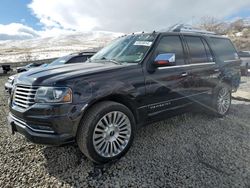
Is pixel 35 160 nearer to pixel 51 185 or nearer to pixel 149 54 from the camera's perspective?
pixel 51 185

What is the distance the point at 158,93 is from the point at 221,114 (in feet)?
7.26

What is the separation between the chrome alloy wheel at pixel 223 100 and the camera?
4535 mm

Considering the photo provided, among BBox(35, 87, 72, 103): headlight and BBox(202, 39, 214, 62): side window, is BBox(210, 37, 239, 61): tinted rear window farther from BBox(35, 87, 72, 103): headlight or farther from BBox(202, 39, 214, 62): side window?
BBox(35, 87, 72, 103): headlight

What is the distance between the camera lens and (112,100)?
9.31 feet

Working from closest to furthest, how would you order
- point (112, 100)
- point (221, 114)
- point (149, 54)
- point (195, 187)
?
point (195, 187) < point (112, 100) < point (149, 54) < point (221, 114)

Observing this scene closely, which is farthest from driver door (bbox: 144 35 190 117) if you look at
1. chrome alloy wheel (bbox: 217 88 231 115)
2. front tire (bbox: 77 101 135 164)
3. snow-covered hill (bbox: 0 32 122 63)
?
snow-covered hill (bbox: 0 32 122 63)

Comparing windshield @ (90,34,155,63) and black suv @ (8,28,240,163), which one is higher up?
windshield @ (90,34,155,63)

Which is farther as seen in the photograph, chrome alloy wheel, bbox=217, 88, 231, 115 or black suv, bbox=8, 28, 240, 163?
chrome alloy wheel, bbox=217, 88, 231, 115

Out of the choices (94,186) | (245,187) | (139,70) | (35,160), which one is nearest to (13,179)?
(35,160)

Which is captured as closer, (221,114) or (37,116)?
(37,116)

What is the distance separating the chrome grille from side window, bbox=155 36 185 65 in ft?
6.50

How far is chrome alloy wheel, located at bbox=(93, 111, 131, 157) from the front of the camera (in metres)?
2.68

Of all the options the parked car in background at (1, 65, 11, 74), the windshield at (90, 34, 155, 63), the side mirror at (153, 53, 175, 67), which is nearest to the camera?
the side mirror at (153, 53, 175, 67)

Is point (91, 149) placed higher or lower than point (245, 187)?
higher
